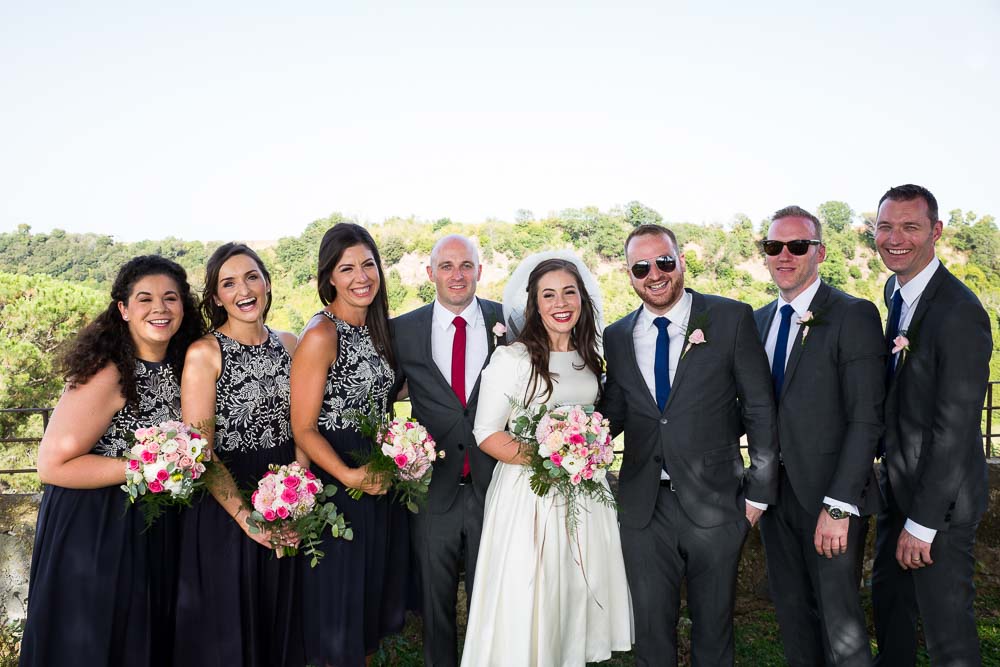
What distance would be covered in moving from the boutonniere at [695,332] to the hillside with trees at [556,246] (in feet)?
78.3

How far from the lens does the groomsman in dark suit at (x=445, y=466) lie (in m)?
4.05

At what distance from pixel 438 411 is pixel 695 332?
1.51 meters

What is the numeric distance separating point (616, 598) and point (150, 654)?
2.34 meters

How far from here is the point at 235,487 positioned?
350 cm

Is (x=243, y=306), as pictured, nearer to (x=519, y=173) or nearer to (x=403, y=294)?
(x=403, y=294)

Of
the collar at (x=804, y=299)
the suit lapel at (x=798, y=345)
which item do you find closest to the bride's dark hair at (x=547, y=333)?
the suit lapel at (x=798, y=345)

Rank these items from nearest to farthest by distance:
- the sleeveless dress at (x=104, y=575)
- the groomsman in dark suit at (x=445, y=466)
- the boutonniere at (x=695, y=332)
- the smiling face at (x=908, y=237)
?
the sleeveless dress at (x=104, y=575)
the boutonniere at (x=695, y=332)
the smiling face at (x=908, y=237)
the groomsman in dark suit at (x=445, y=466)

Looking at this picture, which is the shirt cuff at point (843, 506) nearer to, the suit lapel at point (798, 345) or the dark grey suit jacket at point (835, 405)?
the dark grey suit jacket at point (835, 405)

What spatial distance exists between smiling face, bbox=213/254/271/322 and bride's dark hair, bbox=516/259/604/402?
142 cm

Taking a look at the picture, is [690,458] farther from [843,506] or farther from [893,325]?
[893,325]

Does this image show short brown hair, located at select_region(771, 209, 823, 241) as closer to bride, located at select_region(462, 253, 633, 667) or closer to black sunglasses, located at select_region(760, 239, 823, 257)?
A: black sunglasses, located at select_region(760, 239, 823, 257)

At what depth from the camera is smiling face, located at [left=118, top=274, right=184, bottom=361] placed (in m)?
3.56

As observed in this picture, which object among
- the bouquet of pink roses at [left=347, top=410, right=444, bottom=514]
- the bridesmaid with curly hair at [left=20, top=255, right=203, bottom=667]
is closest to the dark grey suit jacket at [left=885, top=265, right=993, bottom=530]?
the bouquet of pink roses at [left=347, top=410, right=444, bottom=514]

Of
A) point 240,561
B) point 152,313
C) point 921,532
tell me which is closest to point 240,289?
point 152,313
